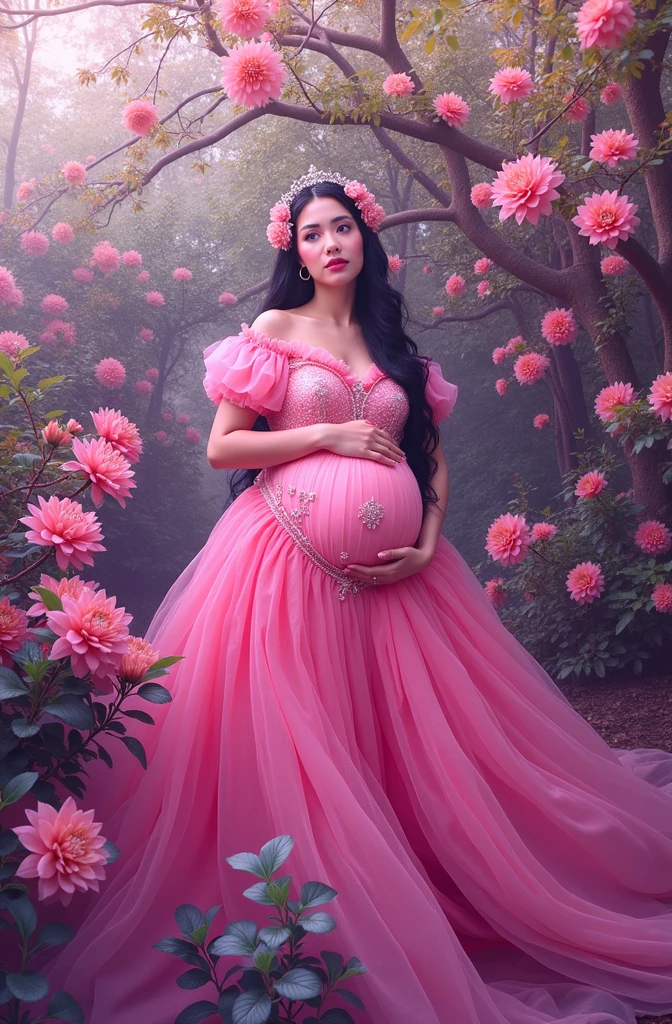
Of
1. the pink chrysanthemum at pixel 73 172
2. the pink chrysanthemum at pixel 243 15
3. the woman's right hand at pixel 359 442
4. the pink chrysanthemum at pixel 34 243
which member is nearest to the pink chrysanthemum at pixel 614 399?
the woman's right hand at pixel 359 442

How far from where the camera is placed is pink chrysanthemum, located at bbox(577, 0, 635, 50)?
1898 mm

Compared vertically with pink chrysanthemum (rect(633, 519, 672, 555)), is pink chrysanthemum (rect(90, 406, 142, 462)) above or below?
above

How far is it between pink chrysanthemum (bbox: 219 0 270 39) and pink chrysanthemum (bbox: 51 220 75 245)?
52.1 inches

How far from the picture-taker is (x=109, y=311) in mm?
3773

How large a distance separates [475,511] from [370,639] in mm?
2393

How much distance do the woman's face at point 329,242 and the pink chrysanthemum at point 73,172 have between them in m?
1.54

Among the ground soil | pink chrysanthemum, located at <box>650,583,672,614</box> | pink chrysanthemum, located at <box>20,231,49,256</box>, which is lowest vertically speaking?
the ground soil

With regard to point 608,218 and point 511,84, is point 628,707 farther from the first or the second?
point 511,84

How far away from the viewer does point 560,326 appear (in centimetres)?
341

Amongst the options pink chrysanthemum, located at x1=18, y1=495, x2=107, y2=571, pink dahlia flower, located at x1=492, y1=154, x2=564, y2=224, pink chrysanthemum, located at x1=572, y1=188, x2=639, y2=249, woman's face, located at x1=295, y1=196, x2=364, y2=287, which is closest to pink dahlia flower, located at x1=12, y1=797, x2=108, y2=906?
pink chrysanthemum, located at x1=18, y1=495, x2=107, y2=571

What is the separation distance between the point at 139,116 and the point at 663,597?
2.39 meters

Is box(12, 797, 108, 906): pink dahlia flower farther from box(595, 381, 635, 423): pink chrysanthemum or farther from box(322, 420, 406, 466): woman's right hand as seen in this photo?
box(595, 381, 635, 423): pink chrysanthemum

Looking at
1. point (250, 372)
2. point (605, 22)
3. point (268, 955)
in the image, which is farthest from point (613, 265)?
point (268, 955)

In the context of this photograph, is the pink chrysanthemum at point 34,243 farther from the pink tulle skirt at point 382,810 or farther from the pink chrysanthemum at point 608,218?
the pink chrysanthemum at point 608,218
